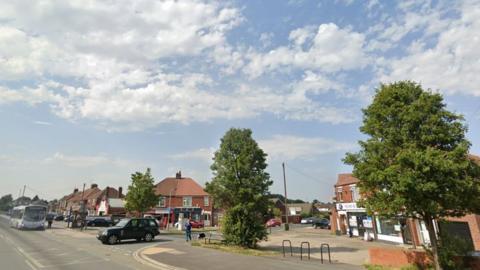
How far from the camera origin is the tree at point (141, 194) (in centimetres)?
4012

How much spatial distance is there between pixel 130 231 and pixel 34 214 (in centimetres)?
2097

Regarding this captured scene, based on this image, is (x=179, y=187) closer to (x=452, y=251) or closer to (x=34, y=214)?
(x=34, y=214)

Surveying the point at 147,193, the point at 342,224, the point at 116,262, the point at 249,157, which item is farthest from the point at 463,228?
the point at 147,193

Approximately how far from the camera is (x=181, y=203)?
202 feet

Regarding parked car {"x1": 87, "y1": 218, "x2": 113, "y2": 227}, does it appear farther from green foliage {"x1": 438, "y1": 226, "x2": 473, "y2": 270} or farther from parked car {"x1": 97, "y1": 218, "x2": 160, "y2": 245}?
green foliage {"x1": 438, "y1": 226, "x2": 473, "y2": 270}

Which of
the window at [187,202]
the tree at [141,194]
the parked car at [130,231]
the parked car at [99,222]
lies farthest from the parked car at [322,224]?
the parked car at [130,231]

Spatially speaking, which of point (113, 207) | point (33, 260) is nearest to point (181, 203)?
point (113, 207)

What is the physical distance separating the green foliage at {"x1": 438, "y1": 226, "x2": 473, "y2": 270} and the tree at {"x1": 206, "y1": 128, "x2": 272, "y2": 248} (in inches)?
432

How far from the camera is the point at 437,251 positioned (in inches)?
509

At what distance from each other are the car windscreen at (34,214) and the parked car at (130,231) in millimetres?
19338

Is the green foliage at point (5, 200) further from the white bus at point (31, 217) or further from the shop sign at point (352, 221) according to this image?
the shop sign at point (352, 221)

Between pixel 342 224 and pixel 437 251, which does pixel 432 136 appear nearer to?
pixel 437 251

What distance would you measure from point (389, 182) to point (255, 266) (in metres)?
6.60

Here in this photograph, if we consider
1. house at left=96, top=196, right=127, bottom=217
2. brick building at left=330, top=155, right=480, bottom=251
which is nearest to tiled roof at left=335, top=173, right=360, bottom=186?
brick building at left=330, top=155, right=480, bottom=251
